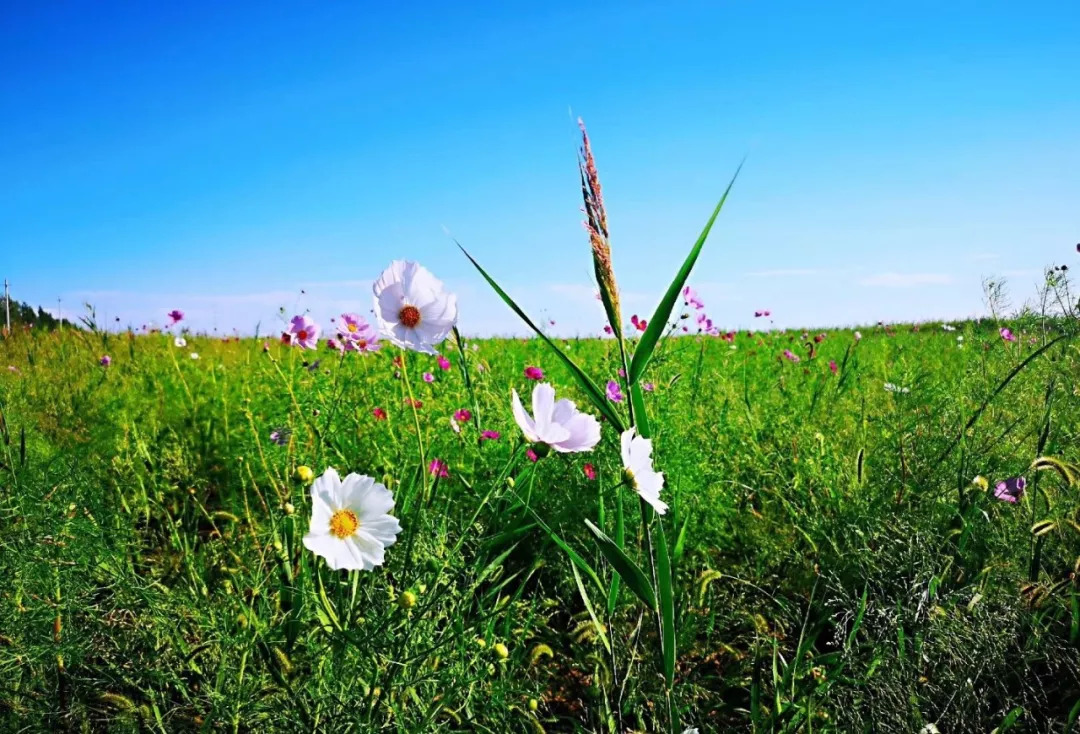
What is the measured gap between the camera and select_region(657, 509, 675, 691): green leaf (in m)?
1.20

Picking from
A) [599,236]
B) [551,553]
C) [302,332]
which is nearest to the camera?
[599,236]

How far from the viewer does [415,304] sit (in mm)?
1324

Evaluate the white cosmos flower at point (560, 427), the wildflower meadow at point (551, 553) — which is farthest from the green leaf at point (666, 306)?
the white cosmos flower at point (560, 427)

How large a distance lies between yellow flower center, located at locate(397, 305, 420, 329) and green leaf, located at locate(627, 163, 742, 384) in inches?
17.0

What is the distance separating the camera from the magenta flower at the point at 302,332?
8.02 feet

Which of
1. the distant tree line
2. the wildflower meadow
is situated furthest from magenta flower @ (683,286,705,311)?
the distant tree line

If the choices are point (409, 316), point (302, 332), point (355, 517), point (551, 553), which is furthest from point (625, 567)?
point (302, 332)

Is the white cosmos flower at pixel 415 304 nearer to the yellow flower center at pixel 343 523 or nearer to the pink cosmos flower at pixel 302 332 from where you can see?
the yellow flower center at pixel 343 523

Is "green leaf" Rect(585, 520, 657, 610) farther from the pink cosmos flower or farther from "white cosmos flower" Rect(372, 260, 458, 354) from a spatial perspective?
the pink cosmos flower

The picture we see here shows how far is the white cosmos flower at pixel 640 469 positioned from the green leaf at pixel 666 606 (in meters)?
0.09

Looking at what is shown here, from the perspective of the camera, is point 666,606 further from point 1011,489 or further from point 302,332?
point 302,332

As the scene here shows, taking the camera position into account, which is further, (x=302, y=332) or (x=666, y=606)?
(x=302, y=332)

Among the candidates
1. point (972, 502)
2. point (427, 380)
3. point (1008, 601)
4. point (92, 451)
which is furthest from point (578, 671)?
point (92, 451)

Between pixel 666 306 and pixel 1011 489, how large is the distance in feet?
4.97
